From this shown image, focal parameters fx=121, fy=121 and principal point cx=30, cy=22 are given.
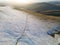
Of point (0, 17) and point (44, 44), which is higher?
point (0, 17)

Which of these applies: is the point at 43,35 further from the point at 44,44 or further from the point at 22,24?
the point at 22,24

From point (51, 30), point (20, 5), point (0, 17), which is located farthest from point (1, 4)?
point (51, 30)

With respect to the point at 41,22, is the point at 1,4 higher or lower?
higher

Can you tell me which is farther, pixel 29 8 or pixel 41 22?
pixel 29 8

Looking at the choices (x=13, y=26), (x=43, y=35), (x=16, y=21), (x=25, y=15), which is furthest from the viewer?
(x=25, y=15)

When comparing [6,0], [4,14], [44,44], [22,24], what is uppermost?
[6,0]

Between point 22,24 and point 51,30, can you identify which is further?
point 22,24

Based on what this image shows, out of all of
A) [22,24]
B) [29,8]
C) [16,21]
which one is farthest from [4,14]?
[29,8]

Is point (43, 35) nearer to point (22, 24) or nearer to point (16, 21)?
point (22, 24)

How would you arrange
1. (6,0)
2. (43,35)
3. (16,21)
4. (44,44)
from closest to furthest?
(44,44)
(43,35)
(16,21)
(6,0)
